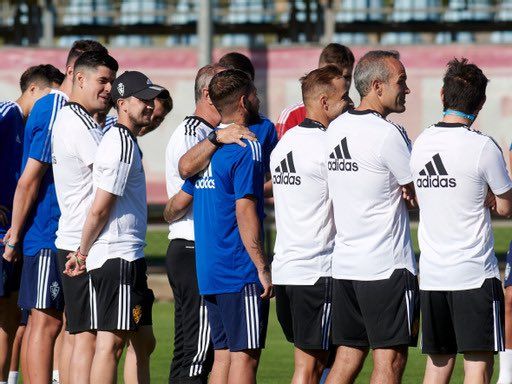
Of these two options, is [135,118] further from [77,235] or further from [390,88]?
[390,88]

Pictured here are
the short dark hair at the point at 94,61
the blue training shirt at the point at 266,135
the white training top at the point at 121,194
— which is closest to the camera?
the white training top at the point at 121,194

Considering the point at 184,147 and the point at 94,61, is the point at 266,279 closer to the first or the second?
the point at 184,147

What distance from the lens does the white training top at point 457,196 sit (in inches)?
256

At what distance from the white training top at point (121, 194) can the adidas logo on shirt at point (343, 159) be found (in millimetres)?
1121

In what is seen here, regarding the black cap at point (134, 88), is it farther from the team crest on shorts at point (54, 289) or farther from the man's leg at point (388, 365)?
Result: the man's leg at point (388, 365)

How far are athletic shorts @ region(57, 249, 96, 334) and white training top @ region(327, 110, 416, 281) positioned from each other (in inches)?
61.1

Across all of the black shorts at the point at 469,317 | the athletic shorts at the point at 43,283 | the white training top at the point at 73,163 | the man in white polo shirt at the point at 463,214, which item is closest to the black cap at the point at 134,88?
the white training top at the point at 73,163

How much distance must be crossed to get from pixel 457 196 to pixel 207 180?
139 cm

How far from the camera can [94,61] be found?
24.3 ft

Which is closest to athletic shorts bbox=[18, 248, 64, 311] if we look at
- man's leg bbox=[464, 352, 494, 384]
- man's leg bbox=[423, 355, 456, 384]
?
man's leg bbox=[423, 355, 456, 384]

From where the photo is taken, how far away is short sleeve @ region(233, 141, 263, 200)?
6.66 metres

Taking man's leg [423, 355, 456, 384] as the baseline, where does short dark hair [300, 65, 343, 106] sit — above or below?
above

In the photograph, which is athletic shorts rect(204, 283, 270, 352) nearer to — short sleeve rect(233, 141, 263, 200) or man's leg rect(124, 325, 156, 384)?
short sleeve rect(233, 141, 263, 200)

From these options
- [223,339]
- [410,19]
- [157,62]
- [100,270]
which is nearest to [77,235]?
[100,270]
